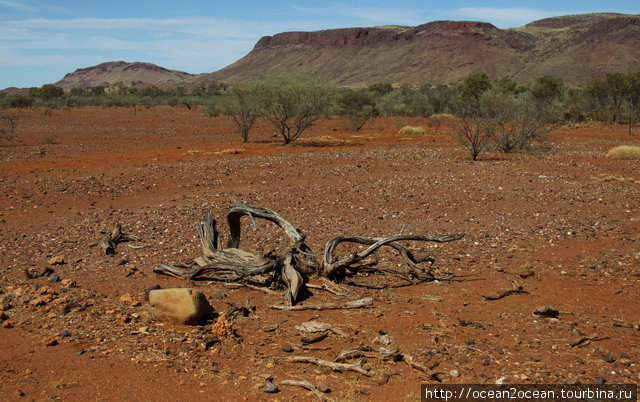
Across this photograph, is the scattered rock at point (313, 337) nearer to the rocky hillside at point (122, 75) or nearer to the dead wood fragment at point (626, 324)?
the dead wood fragment at point (626, 324)

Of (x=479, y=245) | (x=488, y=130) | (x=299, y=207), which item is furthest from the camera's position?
(x=488, y=130)

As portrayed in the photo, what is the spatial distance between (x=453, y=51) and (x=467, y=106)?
83.0m

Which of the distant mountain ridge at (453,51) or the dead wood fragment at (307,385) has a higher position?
the distant mountain ridge at (453,51)

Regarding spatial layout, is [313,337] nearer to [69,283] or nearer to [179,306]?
[179,306]

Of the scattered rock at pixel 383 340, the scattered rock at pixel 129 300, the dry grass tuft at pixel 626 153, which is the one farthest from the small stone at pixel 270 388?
the dry grass tuft at pixel 626 153

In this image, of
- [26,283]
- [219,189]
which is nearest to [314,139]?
[219,189]

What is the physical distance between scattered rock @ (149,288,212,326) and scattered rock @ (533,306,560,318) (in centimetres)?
321

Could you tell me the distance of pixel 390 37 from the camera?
111 meters

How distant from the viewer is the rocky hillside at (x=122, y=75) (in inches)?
6969

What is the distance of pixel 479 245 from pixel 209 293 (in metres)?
3.94

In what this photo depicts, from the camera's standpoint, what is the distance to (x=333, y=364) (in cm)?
409

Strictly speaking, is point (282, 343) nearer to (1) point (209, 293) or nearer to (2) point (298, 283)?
(2) point (298, 283)

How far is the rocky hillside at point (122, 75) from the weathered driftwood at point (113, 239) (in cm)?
17326

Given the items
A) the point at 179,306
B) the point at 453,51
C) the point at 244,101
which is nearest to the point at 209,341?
the point at 179,306
